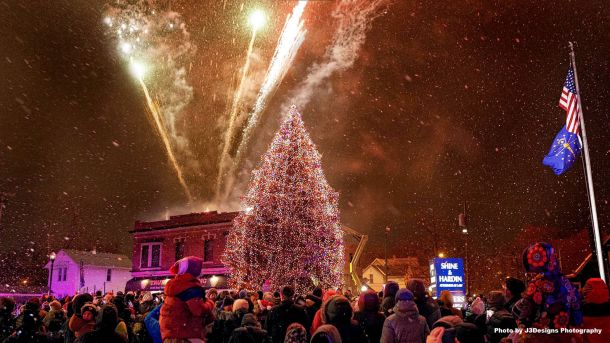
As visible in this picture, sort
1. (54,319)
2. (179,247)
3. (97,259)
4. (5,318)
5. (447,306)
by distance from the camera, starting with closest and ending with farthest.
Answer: (447,306)
(5,318)
(54,319)
(179,247)
(97,259)

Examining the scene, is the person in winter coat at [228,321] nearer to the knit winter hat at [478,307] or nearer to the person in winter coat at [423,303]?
the person in winter coat at [423,303]

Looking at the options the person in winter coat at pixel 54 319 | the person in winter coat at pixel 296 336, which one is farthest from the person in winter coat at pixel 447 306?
the person in winter coat at pixel 54 319

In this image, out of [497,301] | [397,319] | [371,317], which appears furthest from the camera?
[497,301]

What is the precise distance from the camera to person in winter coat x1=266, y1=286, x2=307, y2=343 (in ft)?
24.7

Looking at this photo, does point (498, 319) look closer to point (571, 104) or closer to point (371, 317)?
point (371, 317)

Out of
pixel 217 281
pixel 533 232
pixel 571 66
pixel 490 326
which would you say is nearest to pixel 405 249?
pixel 533 232

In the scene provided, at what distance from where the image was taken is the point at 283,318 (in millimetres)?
7566

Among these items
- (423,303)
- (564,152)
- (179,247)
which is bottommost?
(423,303)

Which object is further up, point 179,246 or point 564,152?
point 564,152

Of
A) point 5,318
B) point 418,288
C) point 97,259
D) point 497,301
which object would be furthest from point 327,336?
point 97,259

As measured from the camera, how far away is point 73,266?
5800 cm

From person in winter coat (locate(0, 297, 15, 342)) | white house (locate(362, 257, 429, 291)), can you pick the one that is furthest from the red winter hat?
white house (locate(362, 257, 429, 291))

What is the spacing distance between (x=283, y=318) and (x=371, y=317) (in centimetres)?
175

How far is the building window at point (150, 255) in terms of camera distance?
1852 inches
